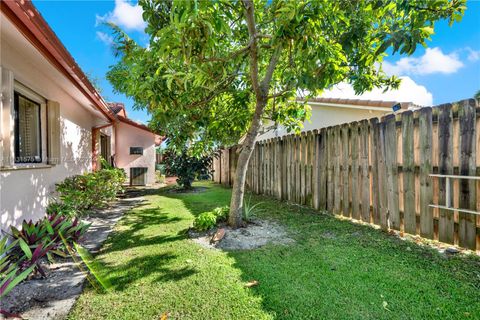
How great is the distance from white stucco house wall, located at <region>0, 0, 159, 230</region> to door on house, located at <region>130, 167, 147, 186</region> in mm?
4100

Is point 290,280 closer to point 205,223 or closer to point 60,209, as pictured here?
point 205,223

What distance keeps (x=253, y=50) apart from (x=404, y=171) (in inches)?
121

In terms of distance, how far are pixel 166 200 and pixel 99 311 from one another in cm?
585

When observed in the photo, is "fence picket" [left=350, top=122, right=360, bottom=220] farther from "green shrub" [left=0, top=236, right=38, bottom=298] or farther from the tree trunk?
"green shrub" [left=0, top=236, right=38, bottom=298]

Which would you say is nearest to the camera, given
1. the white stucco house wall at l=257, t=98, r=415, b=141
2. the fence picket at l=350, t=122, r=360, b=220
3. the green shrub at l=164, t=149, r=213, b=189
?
the fence picket at l=350, t=122, r=360, b=220

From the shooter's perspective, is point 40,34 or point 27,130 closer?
point 40,34

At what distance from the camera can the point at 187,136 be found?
5.53 metres

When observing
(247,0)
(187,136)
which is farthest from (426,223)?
(187,136)

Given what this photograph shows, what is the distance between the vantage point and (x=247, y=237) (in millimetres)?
4113

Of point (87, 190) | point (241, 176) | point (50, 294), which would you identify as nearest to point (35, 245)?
point (50, 294)

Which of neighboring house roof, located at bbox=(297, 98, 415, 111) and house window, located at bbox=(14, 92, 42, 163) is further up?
neighboring house roof, located at bbox=(297, 98, 415, 111)

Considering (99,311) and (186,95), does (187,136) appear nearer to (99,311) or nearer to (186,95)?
(186,95)

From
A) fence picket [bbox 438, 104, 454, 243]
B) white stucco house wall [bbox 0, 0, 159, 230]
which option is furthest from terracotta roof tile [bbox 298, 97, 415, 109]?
white stucco house wall [bbox 0, 0, 159, 230]

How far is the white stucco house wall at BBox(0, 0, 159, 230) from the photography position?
2941 mm
